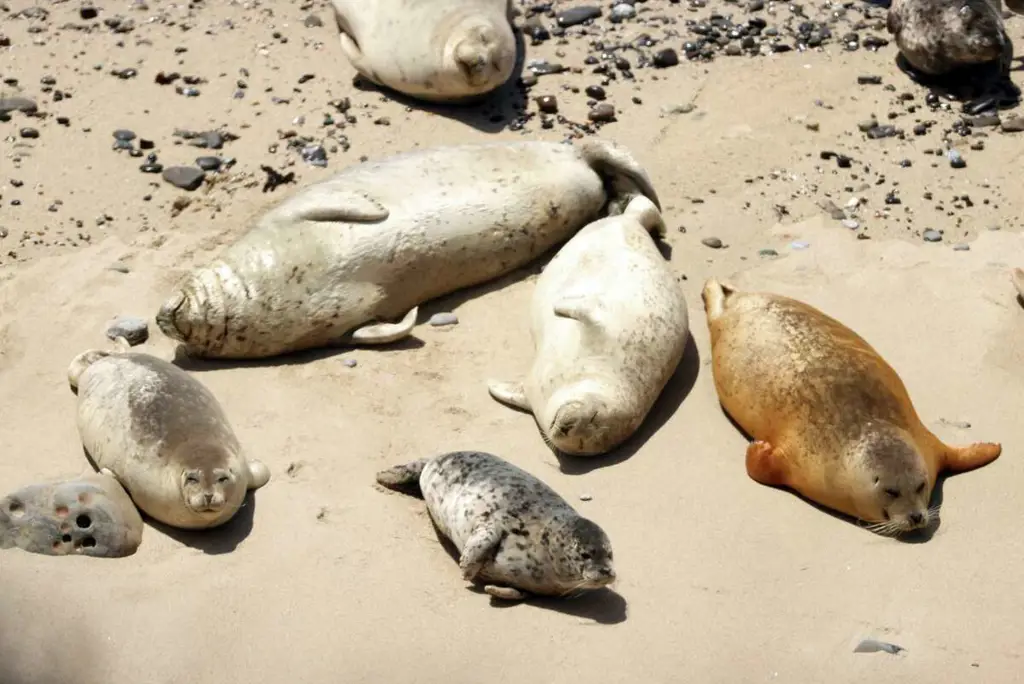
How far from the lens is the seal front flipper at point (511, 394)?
613 cm

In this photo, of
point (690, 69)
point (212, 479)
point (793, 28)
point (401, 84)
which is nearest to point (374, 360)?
point (212, 479)

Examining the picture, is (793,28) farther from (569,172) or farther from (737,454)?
(737,454)

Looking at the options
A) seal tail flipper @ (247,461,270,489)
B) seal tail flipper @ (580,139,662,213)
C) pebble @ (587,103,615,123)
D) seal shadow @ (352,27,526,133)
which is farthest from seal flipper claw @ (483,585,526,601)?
pebble @ (587,103,615,123)

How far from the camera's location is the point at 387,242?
262 inches

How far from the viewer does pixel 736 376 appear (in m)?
5.96

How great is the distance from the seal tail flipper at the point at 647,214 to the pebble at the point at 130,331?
98.5 inches

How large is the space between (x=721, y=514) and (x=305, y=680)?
1802 mm

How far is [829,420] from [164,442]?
8.66 feet

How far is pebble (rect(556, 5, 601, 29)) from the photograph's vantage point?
9273mm

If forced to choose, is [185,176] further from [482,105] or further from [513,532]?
[513,532]

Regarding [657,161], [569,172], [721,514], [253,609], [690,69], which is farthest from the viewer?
[690,69]

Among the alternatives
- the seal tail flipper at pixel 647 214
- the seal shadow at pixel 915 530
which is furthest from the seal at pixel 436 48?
the seal shadow at pixel 915 530

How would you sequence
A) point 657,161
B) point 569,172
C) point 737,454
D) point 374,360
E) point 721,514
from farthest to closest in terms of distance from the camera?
point 657,161 → point 569,172 → point 374,360 → point 737,454 → point 721,514

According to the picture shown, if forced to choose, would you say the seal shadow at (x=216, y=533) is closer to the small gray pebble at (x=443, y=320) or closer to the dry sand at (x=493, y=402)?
the dry sand at (x=493, y=402)
